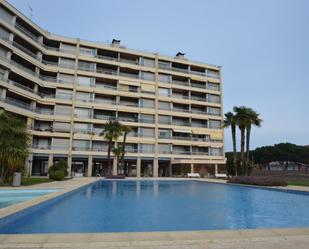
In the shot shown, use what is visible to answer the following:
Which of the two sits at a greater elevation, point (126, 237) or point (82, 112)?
point (82, 112)

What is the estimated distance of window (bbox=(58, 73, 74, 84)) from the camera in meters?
45.2

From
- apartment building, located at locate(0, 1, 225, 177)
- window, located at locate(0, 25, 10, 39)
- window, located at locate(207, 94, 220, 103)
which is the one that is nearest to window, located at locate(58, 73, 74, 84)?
apartment building, located at locate(0, 1, 225, 177)

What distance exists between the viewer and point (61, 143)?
143 ft

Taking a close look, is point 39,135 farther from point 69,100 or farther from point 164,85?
point 164,85

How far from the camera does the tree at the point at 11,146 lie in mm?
19625

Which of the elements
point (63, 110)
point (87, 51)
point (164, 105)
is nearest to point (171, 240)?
point (63, 110)

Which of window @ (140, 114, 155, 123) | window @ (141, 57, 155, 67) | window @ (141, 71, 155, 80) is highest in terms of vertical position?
window @ (141, 57, 155, 67)

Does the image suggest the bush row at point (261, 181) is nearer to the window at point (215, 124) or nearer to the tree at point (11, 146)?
the tree at point (11, 146)

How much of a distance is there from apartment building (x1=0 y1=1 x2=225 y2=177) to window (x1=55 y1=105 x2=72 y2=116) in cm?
18

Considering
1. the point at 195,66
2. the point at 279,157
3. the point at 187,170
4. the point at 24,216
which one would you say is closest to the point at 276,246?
the point at 24,216

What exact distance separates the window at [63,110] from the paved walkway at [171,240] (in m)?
41.0

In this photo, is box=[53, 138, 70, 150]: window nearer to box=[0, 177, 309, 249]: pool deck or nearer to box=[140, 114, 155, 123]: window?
box=[140, 114, 155, 123]: window

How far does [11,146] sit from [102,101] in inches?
1127

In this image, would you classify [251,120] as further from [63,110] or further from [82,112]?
[63,110]
